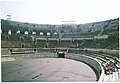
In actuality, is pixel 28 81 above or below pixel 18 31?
below

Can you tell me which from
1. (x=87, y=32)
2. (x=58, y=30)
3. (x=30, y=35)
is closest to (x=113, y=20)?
(x=87, y=32)

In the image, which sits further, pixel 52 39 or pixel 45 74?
pixel 52 39

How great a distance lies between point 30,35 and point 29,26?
233 centimetres

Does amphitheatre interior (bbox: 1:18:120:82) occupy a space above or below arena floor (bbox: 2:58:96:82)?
above

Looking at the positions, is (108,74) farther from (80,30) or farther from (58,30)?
(58,30)

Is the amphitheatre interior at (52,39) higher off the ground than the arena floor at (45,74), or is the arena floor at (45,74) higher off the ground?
the amphitheatre interior at (52,39)

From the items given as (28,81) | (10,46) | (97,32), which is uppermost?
(97,32)

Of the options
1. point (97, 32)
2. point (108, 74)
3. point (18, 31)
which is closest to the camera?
point (108, 74)

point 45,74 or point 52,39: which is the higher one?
point 52,39

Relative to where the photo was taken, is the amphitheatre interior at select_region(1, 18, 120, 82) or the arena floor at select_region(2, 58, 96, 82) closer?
the arena floor at select_region(2, 58, 96, 82)

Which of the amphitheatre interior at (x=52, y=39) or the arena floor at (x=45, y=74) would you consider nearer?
the arena floor at (x=45, y=74)

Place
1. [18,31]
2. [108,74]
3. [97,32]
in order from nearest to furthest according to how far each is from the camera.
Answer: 1. [108,74]
2. [97,32]
3. [18,31]

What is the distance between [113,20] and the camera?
26.0 metres

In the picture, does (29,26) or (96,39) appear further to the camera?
(29,26)
